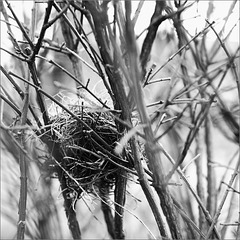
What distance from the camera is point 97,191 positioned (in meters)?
1.74

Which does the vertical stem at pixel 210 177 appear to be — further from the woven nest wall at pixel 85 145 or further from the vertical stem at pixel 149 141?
the vertical stem at pixel 149 141

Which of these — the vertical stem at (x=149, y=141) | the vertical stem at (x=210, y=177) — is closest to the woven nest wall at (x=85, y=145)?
the vertical stem at (x=149, y=141)

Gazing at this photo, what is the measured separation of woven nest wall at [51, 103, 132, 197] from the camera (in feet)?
5.21

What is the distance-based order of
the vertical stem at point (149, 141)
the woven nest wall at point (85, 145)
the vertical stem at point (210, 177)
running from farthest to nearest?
the vertical stem at point (210, 177), the woven nest wall at point (85, 145), the vertical stem at point (149, 141)

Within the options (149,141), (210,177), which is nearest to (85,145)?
(149,141)

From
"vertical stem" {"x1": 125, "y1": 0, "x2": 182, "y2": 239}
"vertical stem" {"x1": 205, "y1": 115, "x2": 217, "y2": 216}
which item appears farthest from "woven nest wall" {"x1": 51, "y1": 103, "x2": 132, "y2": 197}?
"vertical stem" {"x1": 205, "y1": 115, "x2": 217, "y2": 216}

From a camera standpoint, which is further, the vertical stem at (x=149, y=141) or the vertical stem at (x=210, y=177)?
the vertical stem at (x=210, y=177)

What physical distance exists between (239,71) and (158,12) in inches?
14.9

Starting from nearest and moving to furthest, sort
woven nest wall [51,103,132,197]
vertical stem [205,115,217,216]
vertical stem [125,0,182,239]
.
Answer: vertical stem [125,0,182,239], woven nest wall [51,103,132,197], vertical stem [205,115,217,216]

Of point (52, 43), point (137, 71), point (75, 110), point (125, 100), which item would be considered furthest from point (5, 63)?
point (137, 71)

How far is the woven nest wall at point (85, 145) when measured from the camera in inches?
62.5

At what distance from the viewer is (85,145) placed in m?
1.61

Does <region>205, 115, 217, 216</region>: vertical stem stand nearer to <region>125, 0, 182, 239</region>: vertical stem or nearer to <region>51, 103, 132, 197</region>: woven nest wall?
<region>51, 103, 132, 197</region>: woven nest wall

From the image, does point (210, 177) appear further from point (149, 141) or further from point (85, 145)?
point (149, 141)
